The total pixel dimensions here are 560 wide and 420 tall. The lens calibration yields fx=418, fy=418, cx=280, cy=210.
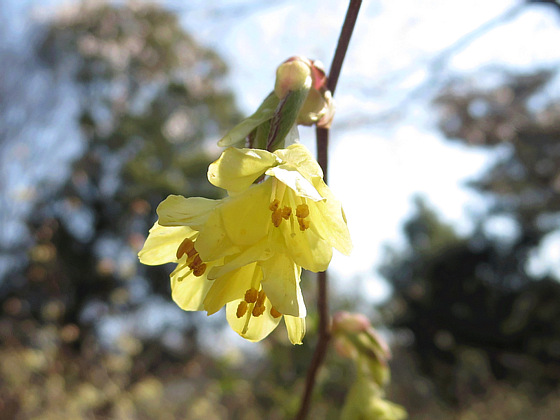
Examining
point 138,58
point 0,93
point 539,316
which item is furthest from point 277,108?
point 0,93

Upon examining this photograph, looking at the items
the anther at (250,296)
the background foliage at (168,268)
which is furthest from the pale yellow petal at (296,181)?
the background foliage at (168,268)

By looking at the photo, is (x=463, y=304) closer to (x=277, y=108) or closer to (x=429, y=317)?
(x=429, y=317)

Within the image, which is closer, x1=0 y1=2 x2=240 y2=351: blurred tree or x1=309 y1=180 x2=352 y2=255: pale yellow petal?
x1=309 y1=180 x2=352 y2=255: pale yellow petal

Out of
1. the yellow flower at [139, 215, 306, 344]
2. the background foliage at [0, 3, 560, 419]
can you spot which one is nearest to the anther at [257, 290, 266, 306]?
the yellow flower at [139, 215, 306, 344]

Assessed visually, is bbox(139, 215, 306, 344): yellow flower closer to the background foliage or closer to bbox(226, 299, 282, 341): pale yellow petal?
bbox(226, 299, 282, 341): pale yellow petal

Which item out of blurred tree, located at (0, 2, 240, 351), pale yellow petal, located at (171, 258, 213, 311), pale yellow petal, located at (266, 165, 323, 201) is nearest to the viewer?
pale yellow petal, located at (266, 165, 323, 201)

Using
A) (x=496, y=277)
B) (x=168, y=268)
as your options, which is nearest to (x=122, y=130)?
(x=168, y=268)

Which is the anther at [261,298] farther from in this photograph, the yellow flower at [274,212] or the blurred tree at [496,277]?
the blurred tree at [496,277]
